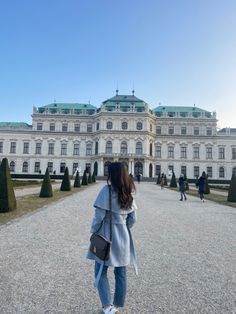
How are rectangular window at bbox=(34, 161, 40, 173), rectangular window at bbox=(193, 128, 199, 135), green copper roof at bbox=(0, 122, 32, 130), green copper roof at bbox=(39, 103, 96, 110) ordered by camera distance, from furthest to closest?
green copper roof at bbox=(39, 103, 96, 110), rectangular window at bbox=(193, 128, 199, 135), green copper roof at bbox=(0, 122, 32, 130), rectangular window at bbox=(34, 161, 40, 173)

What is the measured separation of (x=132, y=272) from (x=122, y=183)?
2040 mm

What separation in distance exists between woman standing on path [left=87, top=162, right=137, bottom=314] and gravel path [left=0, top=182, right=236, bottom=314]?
1.05ft

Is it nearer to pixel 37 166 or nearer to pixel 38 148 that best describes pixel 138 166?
pixel 37 166

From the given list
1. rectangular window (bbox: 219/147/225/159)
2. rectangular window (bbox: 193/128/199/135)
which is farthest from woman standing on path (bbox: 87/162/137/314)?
rectangular window (bbox: 219/147/225/159)

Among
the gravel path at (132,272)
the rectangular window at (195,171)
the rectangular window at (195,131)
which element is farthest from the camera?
the rectangular window at (195,131)

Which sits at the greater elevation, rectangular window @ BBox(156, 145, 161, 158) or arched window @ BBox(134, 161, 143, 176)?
rectangular window @ BBox(156, 145, 161, 158)

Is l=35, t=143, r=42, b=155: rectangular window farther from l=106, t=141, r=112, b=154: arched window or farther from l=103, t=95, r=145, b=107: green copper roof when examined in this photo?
l=103, t=95, r=145, b=107: green copper roof

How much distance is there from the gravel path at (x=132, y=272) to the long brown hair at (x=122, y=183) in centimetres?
117

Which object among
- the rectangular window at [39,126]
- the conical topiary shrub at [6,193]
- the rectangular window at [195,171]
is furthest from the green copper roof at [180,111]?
the conical topiary shrub at [6,193]

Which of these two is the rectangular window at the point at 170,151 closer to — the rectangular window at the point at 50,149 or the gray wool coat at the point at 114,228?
the rectangular window at the point at 50,149

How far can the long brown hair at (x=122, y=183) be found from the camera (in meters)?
2.70

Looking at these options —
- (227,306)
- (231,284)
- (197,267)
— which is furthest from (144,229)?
(227,306)

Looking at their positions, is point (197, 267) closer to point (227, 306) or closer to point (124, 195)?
point (227, 306)

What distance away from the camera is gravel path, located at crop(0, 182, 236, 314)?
303 centimetres
